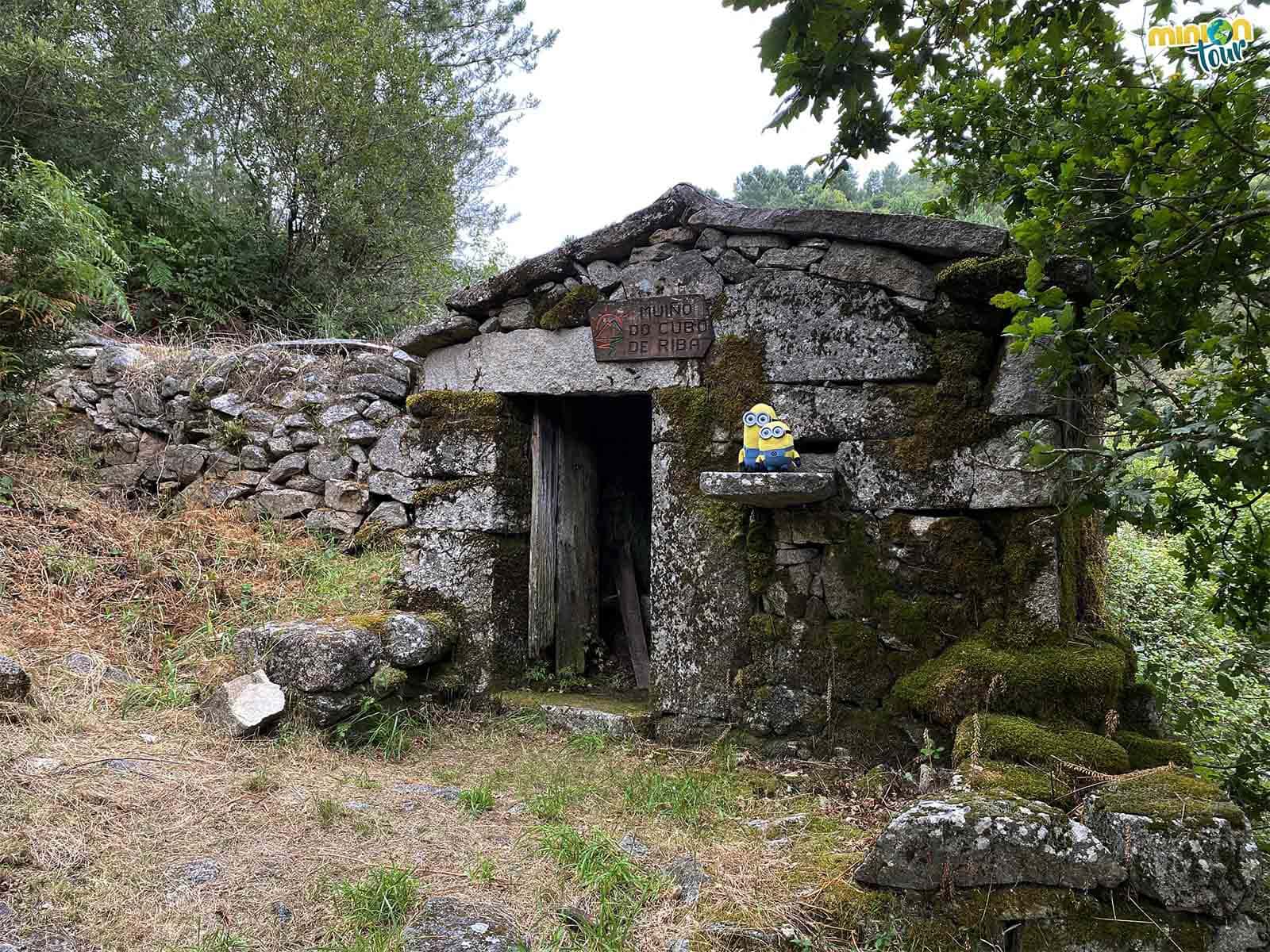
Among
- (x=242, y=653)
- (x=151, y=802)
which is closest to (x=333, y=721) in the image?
(x=242, y=653)

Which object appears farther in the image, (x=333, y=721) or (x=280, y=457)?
(x=280, y=457)

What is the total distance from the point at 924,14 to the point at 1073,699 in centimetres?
255

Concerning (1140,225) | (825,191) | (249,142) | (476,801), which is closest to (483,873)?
(476,801)

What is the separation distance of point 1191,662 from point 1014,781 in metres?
4.18

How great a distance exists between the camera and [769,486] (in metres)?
3.62

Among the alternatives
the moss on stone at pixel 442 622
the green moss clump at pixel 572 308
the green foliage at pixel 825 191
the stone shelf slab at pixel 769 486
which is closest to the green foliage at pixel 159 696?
the moss on stone at pixel 442 622

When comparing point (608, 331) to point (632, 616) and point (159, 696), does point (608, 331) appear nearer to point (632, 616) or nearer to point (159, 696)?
point (632, 616)

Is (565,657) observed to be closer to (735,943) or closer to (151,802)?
(151,802)

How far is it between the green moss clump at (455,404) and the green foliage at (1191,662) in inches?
136

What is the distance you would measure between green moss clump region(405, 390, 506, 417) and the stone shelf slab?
63.7 inches

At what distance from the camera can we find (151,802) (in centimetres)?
309

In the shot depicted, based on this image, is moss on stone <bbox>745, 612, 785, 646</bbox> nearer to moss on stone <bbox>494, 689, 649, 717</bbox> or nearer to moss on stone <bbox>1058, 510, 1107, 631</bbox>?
moss on stone <bbox>494, 689, 649, 717</bbox>

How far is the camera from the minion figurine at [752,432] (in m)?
3.82

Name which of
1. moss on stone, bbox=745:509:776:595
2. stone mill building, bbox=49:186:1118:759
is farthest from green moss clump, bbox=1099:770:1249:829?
moss on stone, bbox=745:509:776:595
